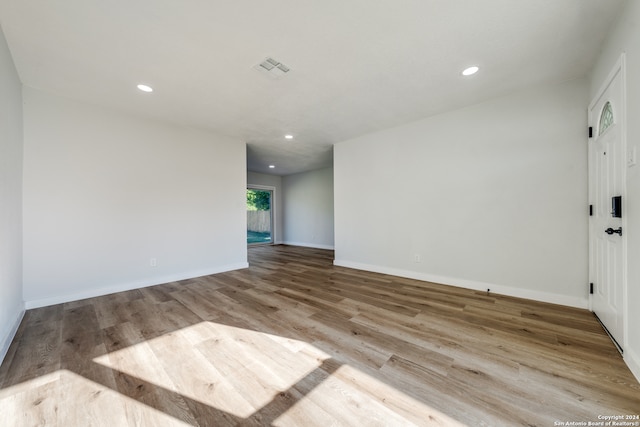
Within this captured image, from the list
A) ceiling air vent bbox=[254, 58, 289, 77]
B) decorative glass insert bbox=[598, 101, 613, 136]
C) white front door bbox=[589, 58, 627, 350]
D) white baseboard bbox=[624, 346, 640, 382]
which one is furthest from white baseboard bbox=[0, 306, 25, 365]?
decorative glass insert bbox=[598, 101, 613, 136]

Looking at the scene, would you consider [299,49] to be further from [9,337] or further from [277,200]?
[277,200]

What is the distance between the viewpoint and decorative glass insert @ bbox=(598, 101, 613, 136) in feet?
6.66

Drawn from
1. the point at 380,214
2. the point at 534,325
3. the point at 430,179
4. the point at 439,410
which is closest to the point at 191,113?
the point at 380,214

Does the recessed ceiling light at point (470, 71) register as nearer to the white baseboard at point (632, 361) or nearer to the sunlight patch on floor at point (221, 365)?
the white baseboard at point (632, 361)

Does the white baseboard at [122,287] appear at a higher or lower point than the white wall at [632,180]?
lower

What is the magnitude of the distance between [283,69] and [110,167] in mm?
2778

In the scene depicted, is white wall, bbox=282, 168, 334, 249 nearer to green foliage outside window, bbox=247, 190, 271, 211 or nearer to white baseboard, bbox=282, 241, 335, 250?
white baseboard, bbox=282, 241, 335, 250

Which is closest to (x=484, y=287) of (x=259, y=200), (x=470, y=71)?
(x=470, y=71)

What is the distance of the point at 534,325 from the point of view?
7.20ft

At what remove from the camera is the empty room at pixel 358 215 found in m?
1.46

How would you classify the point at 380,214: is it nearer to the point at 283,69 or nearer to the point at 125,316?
the point at 283,69

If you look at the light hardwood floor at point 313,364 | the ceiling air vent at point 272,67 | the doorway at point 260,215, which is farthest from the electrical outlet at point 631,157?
the doorway at point 260,215

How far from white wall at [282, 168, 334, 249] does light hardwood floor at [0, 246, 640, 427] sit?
4469 millimetres

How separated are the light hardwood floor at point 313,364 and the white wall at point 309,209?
4469 millimetres
